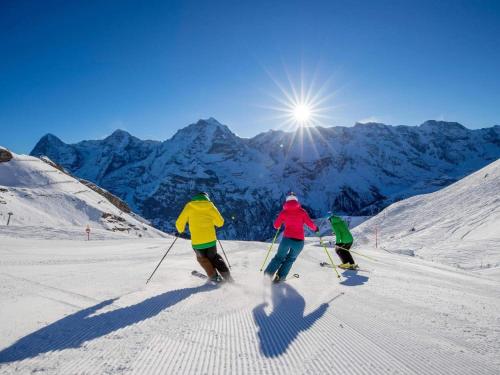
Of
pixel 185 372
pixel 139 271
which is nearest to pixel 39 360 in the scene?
pixel 185 372

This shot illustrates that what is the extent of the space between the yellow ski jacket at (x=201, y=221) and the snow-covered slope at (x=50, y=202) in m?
31.6

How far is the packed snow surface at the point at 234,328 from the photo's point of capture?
9.25ft

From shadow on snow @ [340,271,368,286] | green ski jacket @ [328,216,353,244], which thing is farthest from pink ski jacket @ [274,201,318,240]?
green ski jacket @ [328,216,353,244]

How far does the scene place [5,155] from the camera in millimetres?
54250

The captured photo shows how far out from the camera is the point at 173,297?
525 cm

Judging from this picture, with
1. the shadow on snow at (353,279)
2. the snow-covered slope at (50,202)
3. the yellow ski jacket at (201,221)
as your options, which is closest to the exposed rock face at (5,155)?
the snow-covered slope at (50,202)

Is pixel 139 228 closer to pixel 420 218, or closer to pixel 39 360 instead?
pixel 420 218

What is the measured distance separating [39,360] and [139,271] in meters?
5.34

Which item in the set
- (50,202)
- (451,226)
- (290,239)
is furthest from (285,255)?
(50,202)

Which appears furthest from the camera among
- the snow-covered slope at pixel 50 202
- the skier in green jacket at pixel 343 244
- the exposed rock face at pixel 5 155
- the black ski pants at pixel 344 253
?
the exposed rock face at pixel 5 155

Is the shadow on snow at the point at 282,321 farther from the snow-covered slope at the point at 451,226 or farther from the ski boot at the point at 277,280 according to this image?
the snow-covered slope at the point at 451,226

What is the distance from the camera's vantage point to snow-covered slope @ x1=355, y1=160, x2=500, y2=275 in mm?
18312

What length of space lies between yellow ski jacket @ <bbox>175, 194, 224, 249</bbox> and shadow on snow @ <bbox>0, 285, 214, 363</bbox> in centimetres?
201

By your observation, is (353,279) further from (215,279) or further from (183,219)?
(183,219)
